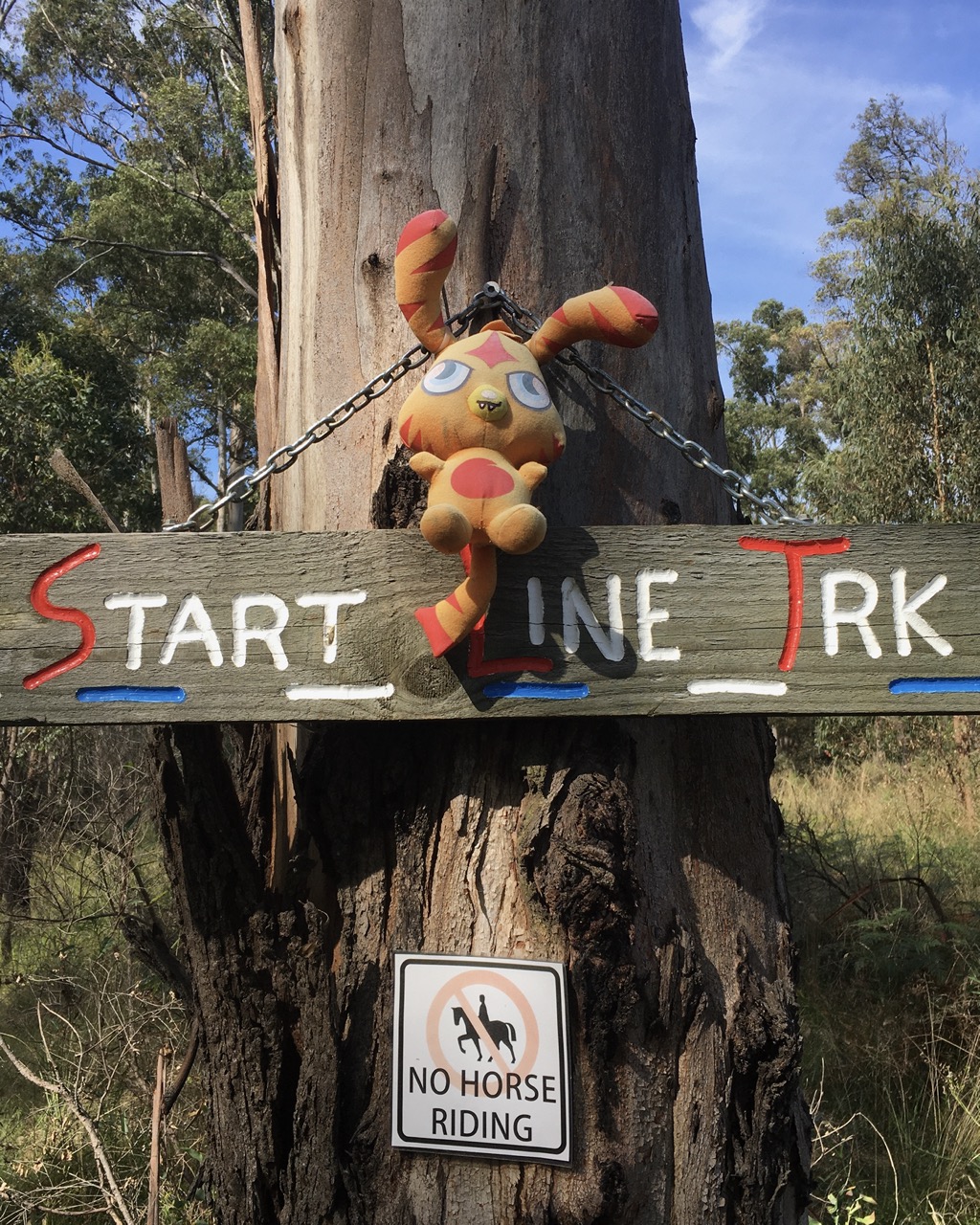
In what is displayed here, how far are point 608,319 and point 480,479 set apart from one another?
29 centimetres

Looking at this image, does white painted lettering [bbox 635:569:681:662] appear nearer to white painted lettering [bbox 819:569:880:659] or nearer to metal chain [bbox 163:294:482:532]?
white painted lettering [bbox 819:569:880:659]

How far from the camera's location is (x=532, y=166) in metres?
1.26

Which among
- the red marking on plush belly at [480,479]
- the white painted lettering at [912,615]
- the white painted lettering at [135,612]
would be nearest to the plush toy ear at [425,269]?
the red marking on plush belly at [480,479]

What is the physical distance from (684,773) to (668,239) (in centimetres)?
79

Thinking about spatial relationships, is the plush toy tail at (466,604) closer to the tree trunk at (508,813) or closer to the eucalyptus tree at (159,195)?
the tree trunk at (508,813)

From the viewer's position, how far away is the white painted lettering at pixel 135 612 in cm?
111

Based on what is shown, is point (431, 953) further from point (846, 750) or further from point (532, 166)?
point (846, 750)

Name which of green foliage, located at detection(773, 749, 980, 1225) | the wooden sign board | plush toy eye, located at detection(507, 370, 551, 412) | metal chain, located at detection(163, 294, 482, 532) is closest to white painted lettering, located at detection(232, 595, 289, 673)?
the wooden sign board

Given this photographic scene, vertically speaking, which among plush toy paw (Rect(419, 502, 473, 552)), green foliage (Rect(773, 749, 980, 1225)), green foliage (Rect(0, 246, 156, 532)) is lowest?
green foliage (Rect(773, 749, 980, 1225))

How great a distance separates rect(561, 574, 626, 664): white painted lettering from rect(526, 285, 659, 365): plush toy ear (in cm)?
29

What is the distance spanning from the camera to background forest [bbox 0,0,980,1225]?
2.85 meters

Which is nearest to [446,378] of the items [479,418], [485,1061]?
[479,418]

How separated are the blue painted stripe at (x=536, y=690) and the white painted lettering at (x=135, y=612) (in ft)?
1.40

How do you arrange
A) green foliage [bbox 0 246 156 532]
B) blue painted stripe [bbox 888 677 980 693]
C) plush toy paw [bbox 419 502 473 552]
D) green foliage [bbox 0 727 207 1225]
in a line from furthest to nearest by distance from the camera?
1. green foliage [bbox 0 246 156 532]
2. green foliage [bbox 0 727 207 1225]
3. blue painted stripe [bbox 888 677 980 693]
4. plush toy paw [bbox 419 502 473 552]
